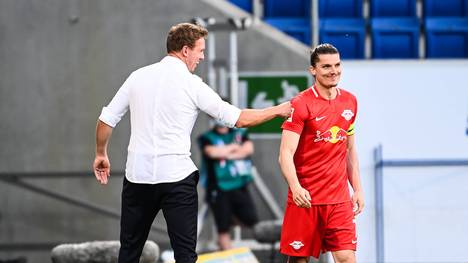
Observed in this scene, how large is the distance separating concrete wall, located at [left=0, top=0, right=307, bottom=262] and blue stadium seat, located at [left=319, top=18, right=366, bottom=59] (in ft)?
2.91

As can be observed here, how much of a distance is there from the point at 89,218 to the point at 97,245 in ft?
10.6

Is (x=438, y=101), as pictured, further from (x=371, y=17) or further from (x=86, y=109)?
(x=86, y=109)

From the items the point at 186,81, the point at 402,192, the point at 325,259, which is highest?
the point at 186,81

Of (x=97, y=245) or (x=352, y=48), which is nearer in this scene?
(x=97, y=245)

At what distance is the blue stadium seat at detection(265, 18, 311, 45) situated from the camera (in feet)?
36.6

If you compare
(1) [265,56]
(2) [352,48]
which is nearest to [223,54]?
(1) [265,56]

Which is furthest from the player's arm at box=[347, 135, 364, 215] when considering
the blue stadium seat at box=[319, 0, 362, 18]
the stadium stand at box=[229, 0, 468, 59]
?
the blue stadium seat at box=[319, 0, 362, 18]

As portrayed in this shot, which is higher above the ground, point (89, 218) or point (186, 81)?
point (186, 81)

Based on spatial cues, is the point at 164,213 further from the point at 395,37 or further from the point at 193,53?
the point at 395,37

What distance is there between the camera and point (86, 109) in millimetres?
10773

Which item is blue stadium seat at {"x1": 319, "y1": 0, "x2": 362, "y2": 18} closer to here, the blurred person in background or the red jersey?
the blurred person in background

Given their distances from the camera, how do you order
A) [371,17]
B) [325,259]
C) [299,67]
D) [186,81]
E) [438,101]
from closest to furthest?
[186,81] → [438,101] → [325,259] → [299,67] → [371,17]

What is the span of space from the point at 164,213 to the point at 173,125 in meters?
0.47

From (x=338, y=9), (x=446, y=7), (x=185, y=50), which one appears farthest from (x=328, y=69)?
(x=446, y=7)
